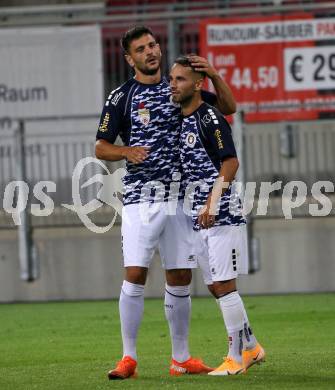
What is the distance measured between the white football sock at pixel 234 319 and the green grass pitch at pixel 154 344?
195 mm

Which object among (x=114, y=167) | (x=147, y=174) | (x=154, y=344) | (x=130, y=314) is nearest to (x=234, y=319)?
(x=130, y=314)

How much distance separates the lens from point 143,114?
9203mm

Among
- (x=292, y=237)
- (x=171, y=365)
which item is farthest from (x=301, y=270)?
(x=171, y=365)

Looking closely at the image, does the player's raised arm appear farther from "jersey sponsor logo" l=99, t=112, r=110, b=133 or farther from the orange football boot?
the orange football boot

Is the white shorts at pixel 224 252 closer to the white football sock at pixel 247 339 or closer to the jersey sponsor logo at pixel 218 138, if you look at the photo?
the white football sock at pixel 247 339

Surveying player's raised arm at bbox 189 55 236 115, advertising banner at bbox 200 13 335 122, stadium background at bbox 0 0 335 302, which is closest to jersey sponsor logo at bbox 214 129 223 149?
player's raised arm at bbox 189 55 236 115

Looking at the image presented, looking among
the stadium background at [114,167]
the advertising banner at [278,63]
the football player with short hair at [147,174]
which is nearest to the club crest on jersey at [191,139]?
the football player with short hair at [147,174]

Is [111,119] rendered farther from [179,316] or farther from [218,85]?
[179,316]

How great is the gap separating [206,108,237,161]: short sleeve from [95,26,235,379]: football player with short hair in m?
0.33

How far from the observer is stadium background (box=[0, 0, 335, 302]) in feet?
54.1

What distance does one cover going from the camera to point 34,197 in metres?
16.7

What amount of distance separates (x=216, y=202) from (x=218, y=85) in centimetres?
85

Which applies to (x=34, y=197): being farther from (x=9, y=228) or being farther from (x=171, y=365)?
(x=171, y=365)

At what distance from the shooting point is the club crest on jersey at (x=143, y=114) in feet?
30.2
